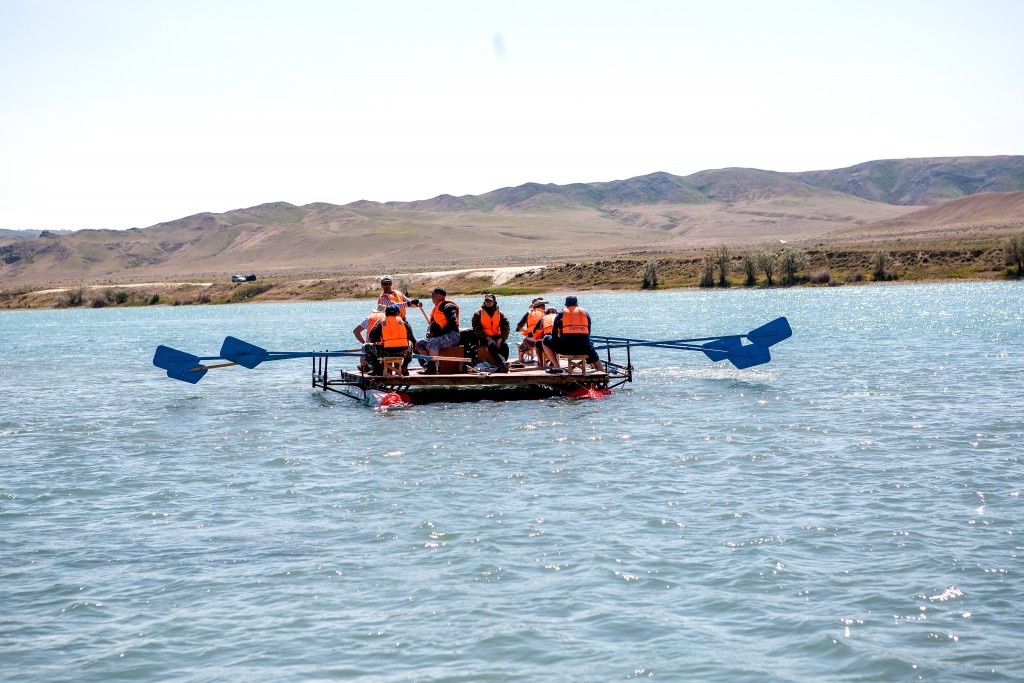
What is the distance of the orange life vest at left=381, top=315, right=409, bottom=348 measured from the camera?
74.4ft

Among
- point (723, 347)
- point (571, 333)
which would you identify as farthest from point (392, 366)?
point (723, 347)

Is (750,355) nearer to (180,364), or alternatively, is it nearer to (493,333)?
(493,333)

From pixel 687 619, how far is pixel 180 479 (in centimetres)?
935

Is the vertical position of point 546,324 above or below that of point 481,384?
above

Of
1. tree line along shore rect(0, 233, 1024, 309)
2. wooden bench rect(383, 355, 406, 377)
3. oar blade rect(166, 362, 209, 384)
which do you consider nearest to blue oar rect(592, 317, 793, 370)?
wooden bench rect(383, 355, 406, 377)

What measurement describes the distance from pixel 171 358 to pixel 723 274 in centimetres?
7695

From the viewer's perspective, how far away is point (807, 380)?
27.2 m

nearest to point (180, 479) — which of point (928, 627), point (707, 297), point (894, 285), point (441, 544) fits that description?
point (441, 544)

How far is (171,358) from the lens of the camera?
2712 cm

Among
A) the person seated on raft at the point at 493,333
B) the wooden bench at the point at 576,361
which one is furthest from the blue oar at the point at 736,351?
the person seated on raft at the point at 493,333

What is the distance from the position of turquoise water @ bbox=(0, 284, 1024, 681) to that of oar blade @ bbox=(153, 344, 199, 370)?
2529 millimetres

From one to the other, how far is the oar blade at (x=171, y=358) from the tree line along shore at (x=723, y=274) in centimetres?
7074

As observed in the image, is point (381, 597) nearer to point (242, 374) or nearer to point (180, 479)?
point (180, 479)

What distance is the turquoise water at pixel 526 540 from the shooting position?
859 cm
